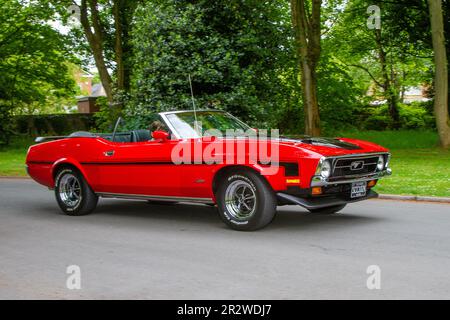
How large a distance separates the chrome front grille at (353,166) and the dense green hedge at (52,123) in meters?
35.4

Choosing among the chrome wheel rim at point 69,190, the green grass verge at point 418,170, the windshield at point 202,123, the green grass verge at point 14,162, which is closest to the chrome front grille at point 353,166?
the windshield at point 202,123

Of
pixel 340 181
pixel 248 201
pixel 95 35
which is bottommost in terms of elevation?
pixel 248 201

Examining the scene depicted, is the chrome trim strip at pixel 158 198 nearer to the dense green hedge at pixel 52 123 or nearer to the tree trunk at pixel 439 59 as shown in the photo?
the tree trunk at pixel 439 59

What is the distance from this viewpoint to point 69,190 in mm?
9883

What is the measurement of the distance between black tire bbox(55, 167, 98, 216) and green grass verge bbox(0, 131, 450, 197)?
5.49m

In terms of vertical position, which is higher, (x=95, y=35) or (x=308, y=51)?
(x=95, y=35)

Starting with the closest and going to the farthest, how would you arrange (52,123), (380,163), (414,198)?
(380,163), (414,198), (52,123)

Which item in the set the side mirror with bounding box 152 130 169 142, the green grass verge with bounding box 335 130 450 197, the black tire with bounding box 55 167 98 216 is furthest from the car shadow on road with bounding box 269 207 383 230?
the black tire with bounding box 55 167 98 216

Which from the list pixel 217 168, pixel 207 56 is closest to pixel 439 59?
pixel 207 56

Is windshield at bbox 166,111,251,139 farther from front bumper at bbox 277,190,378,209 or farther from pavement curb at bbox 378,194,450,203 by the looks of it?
pavement curb at bbox 378,194,450,203

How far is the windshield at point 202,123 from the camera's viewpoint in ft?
28.1

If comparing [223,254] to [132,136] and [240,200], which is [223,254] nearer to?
[240,200]

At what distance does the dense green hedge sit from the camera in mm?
42906

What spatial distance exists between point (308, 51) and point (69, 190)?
12760 millimetres
